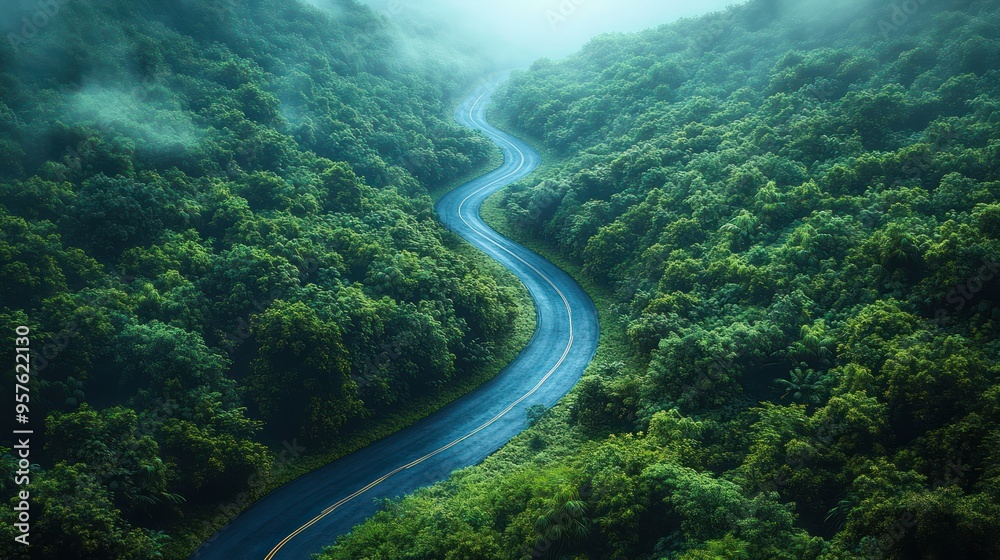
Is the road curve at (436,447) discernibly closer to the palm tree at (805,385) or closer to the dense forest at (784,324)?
the dense forest at (784,324)

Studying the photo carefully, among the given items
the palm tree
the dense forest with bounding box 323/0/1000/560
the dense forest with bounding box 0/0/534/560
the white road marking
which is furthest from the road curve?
the palm tree

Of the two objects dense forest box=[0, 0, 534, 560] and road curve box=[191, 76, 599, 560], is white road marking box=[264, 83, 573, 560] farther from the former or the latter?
dense forest box=[0, 0, 534, 560]

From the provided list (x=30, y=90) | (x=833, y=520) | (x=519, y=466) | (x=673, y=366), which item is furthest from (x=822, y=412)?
(x=30, y=90)

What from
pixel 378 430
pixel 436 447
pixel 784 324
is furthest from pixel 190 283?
pixel 784 324

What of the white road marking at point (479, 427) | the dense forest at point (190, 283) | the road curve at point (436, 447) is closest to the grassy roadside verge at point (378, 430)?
the dense forest at point (190, 283)

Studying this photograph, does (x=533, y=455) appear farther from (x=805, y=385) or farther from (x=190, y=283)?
(x=190, y=283)

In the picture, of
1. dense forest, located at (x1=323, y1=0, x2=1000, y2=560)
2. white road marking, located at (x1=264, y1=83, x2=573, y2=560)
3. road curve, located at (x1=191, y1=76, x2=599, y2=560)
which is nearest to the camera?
dense forest, located at (x1=323, y1=0, x2=1000, y2=560)
